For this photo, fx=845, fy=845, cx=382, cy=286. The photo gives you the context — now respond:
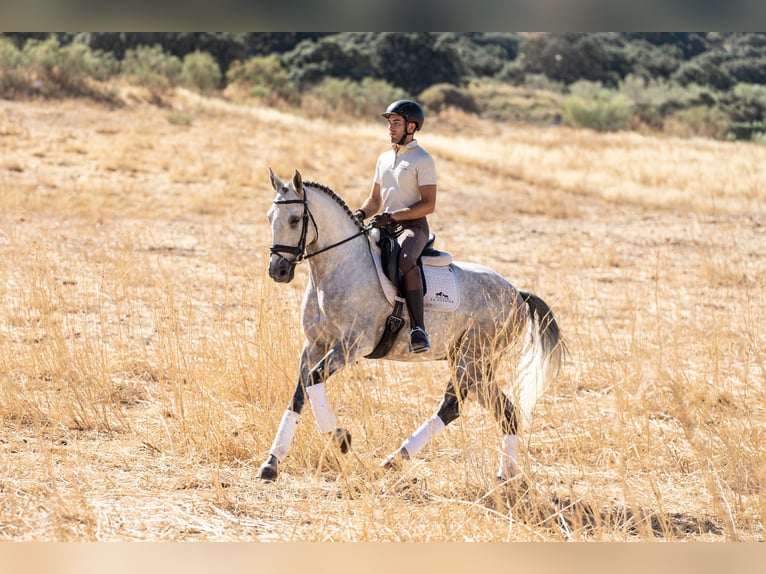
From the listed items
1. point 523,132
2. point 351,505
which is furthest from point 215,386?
point 523,132

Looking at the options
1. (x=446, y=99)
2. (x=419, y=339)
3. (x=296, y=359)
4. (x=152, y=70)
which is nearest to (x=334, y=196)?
(x=419, y=339)

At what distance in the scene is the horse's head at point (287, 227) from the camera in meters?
4.95

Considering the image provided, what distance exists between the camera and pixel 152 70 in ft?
118

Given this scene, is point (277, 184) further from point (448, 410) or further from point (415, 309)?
point (448, 410)

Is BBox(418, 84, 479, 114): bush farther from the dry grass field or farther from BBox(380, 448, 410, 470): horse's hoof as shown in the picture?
BBox(380, 448, 410, 470): horse's hoof

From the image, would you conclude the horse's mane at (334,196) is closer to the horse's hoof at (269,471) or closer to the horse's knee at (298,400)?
the horse's knee at (298,400)

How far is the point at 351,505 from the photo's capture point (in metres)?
4.91

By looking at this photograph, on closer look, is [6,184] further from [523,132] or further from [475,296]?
[523,132]

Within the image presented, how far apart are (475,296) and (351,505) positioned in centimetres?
169

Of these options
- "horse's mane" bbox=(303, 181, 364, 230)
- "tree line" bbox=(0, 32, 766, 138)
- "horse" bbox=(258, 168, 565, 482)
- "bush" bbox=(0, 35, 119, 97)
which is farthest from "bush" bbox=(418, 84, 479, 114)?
"horse's mane" bbox=(303, 181, 364, 230)

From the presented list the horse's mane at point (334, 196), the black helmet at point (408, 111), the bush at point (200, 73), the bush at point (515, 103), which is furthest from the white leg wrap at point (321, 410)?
the bush at point (515, 103)

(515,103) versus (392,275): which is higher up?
(515,103)

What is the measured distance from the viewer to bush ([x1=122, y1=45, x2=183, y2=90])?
104ft

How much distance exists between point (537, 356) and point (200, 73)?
35093 millimetres
